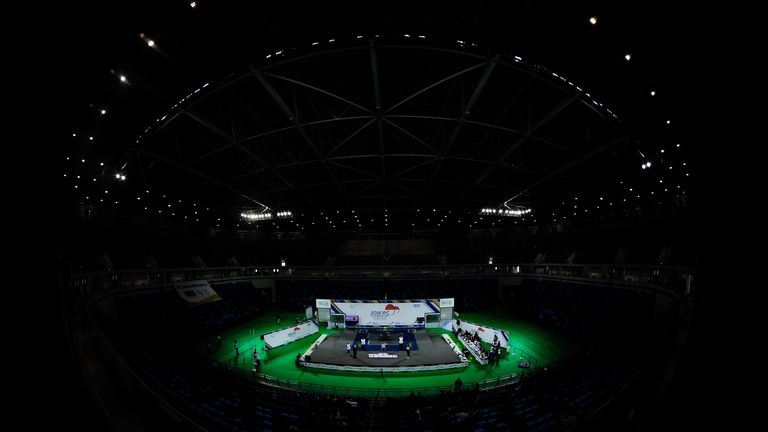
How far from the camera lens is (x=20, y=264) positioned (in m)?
2.79

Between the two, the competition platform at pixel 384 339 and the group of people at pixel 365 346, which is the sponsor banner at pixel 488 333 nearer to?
the competition platform at pixel 384 339

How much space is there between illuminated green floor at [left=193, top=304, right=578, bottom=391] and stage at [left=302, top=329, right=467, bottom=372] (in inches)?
14.1

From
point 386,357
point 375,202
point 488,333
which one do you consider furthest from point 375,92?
point 375,202

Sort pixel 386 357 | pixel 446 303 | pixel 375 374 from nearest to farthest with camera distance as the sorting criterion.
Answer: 1. pixel 375 374
2. pixel 386 357
3. pixel 446 303

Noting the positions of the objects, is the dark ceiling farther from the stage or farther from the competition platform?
the stage

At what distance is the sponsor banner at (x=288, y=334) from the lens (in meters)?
18.3

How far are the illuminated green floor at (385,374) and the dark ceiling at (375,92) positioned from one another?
40.7 ft

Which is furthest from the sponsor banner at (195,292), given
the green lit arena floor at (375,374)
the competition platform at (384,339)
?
the competition platform at (384,339)

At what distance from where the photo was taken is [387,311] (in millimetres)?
21484

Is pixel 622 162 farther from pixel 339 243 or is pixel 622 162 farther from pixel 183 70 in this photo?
pixel 339 243

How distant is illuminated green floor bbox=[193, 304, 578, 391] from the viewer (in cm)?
1418

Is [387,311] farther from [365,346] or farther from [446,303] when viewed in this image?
[446,303]

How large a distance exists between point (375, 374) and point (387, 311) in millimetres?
6687

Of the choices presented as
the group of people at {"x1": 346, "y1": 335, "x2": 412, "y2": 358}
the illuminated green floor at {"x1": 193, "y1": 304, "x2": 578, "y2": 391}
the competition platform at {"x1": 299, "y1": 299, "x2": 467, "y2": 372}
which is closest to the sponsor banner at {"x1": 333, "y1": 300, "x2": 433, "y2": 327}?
the competition platform at {"x1": 299, "y1": 299, "x2": 467, "y2": 372}
